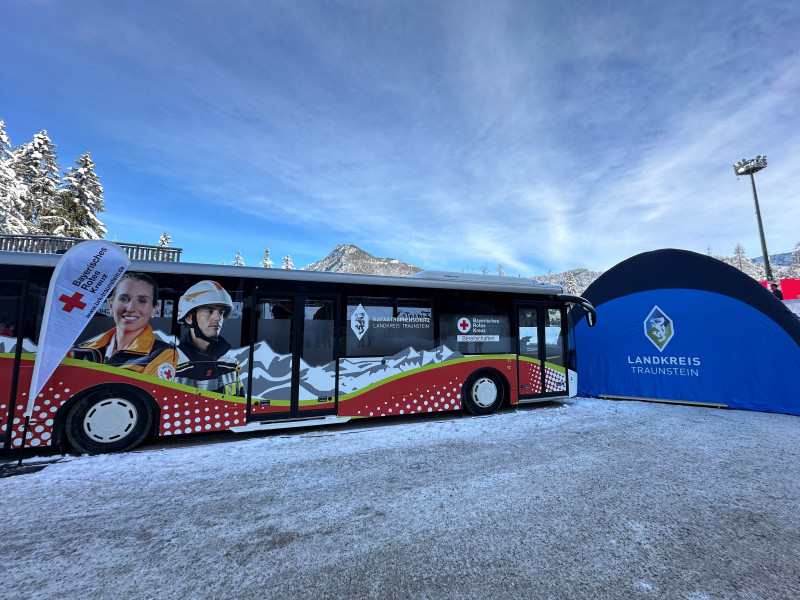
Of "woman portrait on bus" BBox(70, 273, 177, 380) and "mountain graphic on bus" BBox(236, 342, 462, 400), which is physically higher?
"woman portrait on bus" BBox(70, 273, 177, 380)

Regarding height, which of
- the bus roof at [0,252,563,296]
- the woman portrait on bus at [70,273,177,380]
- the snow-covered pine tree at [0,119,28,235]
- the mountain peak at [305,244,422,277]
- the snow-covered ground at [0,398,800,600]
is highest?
the mountain peak at [305,244,422,277]

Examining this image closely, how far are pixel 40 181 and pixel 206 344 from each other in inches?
953

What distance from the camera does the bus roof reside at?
4828mm

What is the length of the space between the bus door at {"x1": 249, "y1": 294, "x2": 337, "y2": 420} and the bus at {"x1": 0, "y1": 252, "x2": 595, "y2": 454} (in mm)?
18

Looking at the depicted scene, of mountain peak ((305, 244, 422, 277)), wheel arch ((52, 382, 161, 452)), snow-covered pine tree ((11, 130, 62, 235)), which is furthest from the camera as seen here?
mountain peak ((305, 244, 422, 277))

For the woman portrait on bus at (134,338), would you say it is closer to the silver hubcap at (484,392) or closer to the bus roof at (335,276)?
the bus roof at (335,276)

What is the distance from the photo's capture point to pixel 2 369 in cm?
457

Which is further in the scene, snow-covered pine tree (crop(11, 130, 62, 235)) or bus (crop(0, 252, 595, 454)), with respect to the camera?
snow-covered pine tree (crop(11, 130, 62, 235))

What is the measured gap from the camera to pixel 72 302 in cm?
448

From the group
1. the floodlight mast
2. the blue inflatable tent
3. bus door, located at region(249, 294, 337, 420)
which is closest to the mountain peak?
the floodlight mast

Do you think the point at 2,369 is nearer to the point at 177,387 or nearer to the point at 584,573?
the point at 177,387

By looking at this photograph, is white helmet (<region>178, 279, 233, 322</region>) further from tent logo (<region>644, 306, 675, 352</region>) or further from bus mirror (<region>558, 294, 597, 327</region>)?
tent logo (<region>644, 306, 675, 352</region>)

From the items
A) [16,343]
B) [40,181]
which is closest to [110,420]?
[16,343]

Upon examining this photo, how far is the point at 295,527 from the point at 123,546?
1.29 meters
